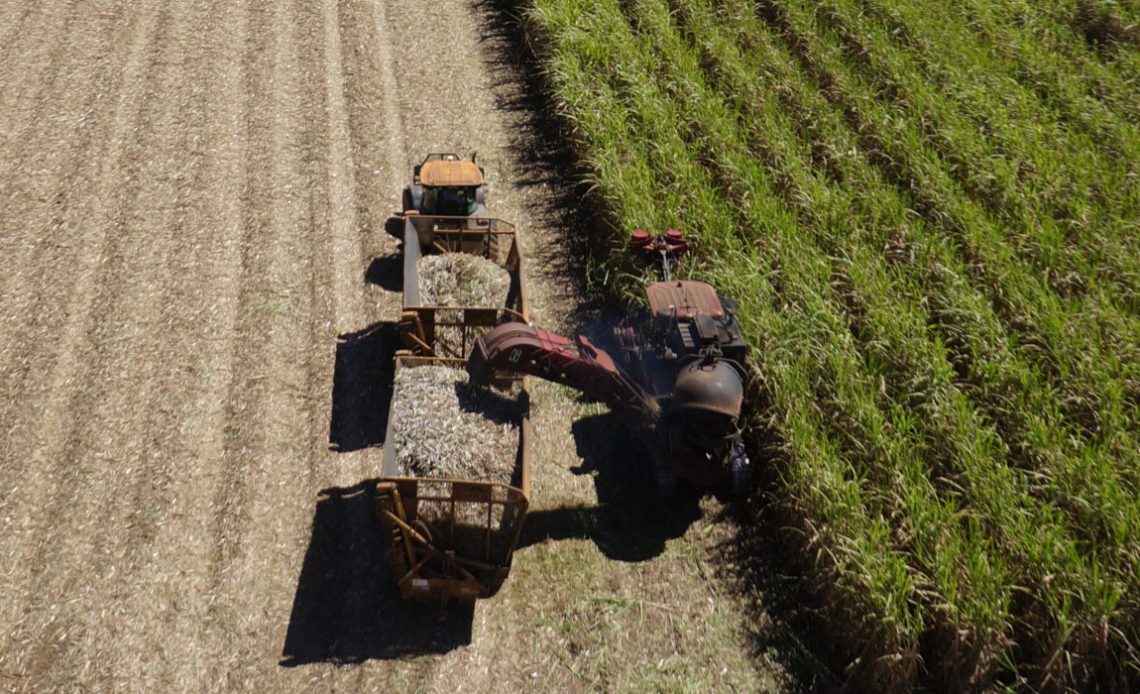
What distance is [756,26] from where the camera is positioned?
16000 mm

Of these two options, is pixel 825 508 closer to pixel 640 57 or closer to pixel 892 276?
pixel 892 276

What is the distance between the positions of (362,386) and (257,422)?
1.07m

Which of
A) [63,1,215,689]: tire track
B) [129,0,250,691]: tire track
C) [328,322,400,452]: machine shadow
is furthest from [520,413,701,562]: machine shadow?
[63,1,215,689]: tire track

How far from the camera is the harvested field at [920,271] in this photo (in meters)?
8.09

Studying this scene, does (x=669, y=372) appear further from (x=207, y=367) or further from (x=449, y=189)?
(x=207, y=367)

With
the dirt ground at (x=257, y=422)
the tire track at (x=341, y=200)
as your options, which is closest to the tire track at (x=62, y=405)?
the dirt ground at (x=257, y=422)

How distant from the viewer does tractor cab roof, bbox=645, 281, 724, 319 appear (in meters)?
9.41

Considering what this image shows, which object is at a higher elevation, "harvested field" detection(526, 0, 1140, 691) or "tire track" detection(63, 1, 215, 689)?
"harvested field" detection(526, 0, 1140, 691)

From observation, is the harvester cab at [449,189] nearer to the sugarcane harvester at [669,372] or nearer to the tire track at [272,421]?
the tire track at [272,421]

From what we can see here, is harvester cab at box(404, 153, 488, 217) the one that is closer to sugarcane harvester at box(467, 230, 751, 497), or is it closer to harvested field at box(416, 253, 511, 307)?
harvested field at box(416, 253, 511, 307)

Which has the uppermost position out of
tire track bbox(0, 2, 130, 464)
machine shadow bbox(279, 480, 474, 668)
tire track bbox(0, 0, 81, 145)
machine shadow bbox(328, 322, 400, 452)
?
machine shadow bbox(279, 480, 474, 668)

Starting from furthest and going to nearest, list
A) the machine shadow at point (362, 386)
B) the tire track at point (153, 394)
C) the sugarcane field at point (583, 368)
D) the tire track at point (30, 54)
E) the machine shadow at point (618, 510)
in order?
the tire track at point (30, 54) < the machine shadow at point (362, 386) < the machine shadow at point (618, 510) < the sugarcane field at point (583, 368) < the tire track at point (153, 394)

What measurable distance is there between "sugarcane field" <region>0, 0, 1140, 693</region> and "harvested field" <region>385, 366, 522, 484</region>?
0.04 meters

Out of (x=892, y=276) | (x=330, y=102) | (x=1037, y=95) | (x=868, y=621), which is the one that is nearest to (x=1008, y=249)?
(x=892, y=276)
